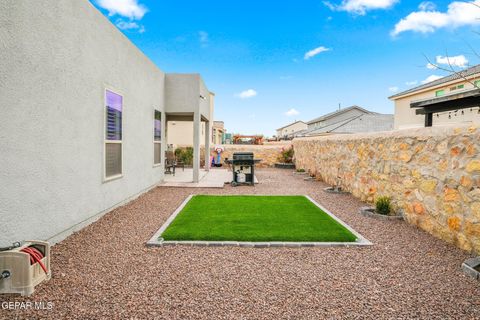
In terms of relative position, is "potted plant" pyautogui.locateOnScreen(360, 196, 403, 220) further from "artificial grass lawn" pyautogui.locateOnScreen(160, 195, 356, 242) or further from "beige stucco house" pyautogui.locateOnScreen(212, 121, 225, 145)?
"beige stucco house" pyautogui.locateOnScreen(212, 121, 225, 145)

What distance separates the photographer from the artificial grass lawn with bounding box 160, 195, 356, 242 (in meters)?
4.62

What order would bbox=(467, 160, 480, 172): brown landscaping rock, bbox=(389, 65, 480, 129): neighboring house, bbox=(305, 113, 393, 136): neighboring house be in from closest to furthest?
1. bbox=(467, 160, 480, 172): brown landscaping rock
2. bbox=(389, 65, 480, 129): neighboring house
3. bbox=(305, 113, 393, 136): neighboring house

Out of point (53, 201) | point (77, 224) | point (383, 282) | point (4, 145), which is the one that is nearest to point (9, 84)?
point (4, 145)

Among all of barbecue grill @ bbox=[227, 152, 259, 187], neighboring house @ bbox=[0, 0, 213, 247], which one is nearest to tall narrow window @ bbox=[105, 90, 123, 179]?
neighboring house @ bbox=[0, 0, 213, 247]

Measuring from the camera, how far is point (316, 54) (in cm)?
2102

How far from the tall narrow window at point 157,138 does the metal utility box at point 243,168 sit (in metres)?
2.68

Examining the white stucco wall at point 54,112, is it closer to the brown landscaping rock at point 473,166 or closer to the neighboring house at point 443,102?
the neighboring house at point 443,102

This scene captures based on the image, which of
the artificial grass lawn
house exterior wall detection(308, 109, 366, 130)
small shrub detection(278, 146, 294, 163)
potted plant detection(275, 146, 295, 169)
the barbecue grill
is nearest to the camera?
the artificial grass lawn

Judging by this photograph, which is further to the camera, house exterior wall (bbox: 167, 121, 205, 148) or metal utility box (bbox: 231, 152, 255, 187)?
house exterior wall (bbox: 167, 121, 205, 148)

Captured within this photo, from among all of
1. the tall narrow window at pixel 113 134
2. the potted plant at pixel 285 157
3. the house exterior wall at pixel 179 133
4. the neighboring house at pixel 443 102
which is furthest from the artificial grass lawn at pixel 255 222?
the house exterior wall at pixel 179 133

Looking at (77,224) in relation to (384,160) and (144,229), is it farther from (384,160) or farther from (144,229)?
(384,160)

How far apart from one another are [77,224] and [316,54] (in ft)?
66.8

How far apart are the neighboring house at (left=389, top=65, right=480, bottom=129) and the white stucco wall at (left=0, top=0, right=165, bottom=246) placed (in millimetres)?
5155

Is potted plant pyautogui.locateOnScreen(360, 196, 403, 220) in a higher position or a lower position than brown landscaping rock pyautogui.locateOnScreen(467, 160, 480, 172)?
lower
